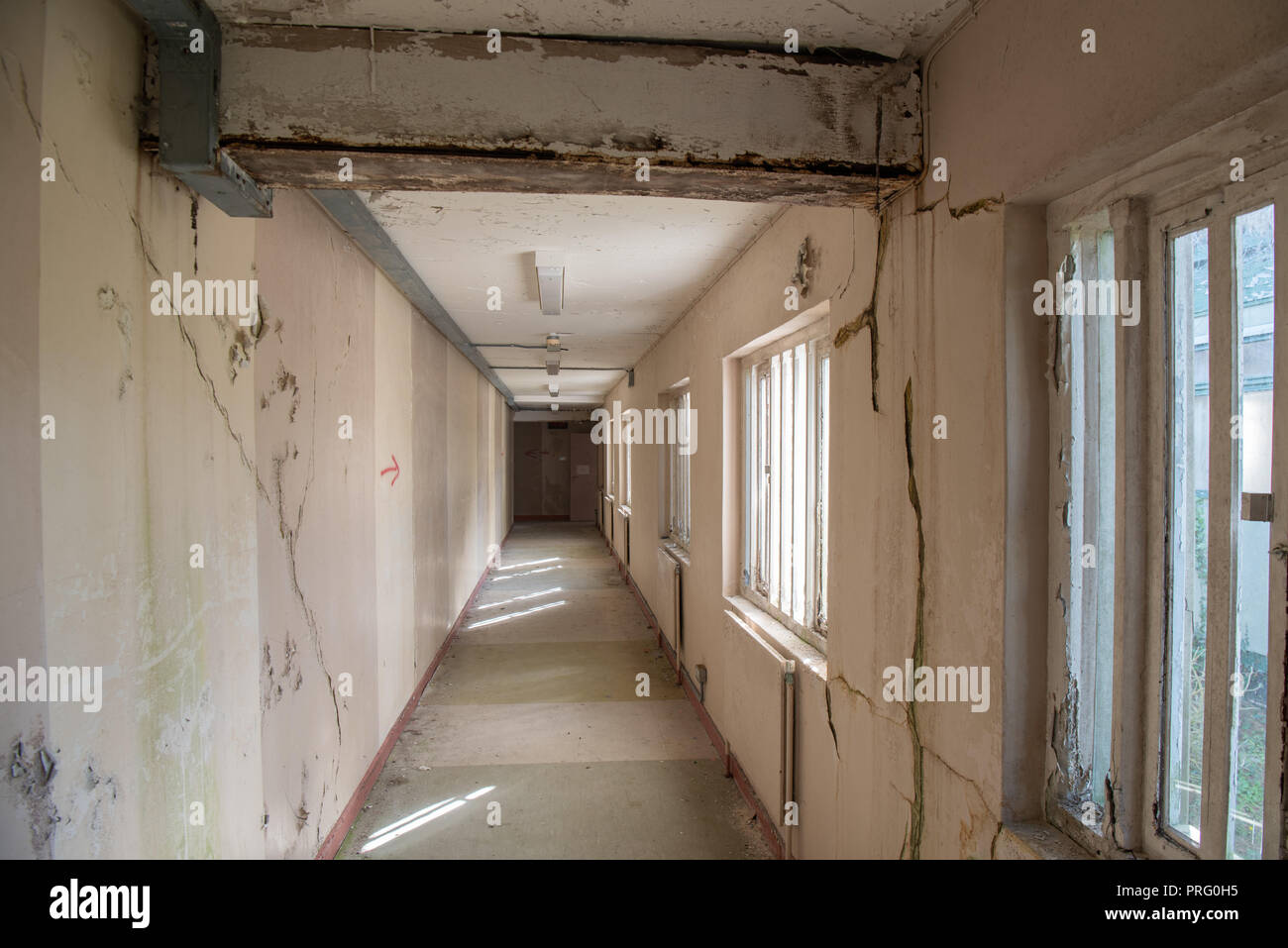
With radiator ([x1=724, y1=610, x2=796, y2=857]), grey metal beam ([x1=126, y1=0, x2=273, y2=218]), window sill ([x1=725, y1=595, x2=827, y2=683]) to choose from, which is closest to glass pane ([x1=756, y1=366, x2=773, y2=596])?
window sill ([x1=725, y1=595, x2=827, y2=683])

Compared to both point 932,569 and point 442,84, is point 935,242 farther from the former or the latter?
point 442,84

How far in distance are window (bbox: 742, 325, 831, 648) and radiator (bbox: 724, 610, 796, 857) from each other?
178 millimetres

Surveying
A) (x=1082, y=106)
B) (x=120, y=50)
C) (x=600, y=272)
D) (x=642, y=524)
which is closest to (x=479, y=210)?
(x=600, y=272)

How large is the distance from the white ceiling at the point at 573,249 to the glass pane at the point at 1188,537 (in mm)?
1536

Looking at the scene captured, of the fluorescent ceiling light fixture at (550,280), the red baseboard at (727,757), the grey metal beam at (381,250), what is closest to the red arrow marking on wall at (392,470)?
the grey metal beam at (381,250)

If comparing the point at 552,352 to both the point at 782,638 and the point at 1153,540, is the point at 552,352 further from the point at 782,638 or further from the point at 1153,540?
the point at 1153,540

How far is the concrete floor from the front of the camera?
2551mm

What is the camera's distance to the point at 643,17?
126 centimetres

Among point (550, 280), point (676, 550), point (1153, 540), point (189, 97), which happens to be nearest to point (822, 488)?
point (1153, 540)

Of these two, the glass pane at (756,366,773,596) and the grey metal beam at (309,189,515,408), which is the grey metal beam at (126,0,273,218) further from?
the glass pane at (756,366,773,596)

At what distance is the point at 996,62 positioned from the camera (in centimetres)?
117

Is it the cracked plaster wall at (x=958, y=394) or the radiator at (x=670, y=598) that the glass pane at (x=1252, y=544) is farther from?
the radiator at (x=670, y=598)

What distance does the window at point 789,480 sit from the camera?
2.33 m

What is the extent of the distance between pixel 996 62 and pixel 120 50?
1675 millimetres
